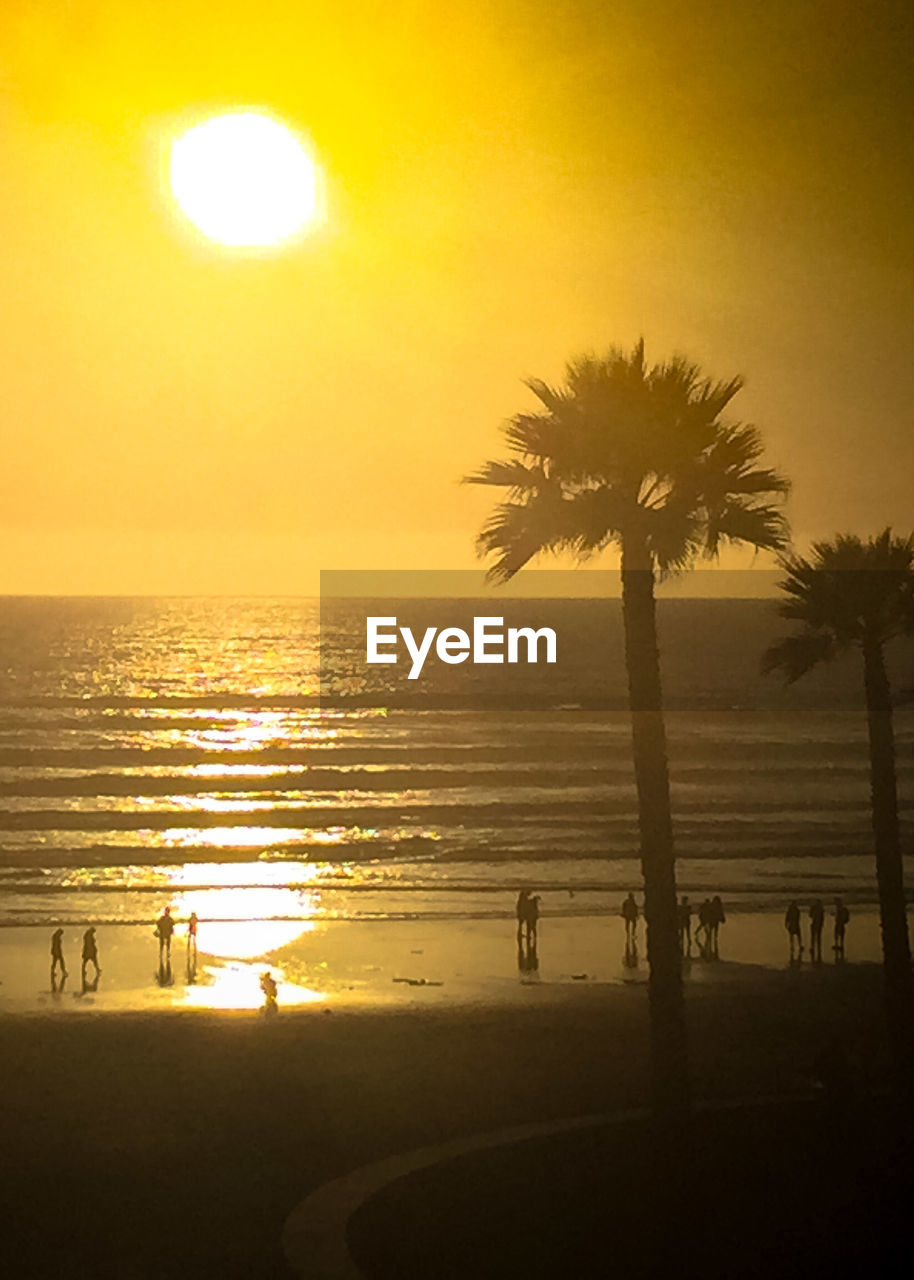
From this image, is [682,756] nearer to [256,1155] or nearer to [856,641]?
[856,641]

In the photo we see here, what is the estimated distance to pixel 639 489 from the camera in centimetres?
1202

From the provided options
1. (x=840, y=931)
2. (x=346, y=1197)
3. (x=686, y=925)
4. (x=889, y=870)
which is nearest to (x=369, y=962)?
(x=686, y=925)

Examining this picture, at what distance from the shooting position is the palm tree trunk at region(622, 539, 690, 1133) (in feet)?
36.2

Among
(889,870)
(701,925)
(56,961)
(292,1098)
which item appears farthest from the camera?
(701,925)

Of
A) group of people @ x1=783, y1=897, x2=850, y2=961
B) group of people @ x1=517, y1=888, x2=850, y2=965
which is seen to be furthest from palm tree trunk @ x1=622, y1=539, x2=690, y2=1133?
group of people @ x1=783, y1=897, x2=850, y2=961

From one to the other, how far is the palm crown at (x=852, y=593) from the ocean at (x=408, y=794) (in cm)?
2040

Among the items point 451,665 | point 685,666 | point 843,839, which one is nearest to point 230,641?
point 451,665

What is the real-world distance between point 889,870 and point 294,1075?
7630mm

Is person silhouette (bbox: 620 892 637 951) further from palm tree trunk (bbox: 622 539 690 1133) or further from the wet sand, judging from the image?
palm tree trunk (bbox: 622 539 690 1133)

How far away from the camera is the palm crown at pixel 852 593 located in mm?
16016

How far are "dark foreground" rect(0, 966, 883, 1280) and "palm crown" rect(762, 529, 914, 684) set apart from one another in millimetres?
5065

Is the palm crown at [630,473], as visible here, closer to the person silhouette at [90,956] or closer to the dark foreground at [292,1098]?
the dark foreground at [292,1098]

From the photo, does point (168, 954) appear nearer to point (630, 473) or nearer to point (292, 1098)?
point (292, 1098)

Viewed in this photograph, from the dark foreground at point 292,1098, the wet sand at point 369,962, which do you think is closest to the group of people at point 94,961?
the wet sand at point 369,962
